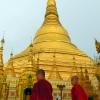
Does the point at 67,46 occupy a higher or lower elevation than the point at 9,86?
higher

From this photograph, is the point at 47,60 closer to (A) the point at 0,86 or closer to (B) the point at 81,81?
(B) the point at 81,81

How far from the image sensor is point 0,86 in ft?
48.3

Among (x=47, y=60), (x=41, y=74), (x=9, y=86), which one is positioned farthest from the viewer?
(x=47, y=60)

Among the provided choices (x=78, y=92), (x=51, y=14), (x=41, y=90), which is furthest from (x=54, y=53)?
(x=41, y=90)

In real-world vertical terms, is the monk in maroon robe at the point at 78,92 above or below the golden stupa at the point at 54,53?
below

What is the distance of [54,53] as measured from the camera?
25.2 meters

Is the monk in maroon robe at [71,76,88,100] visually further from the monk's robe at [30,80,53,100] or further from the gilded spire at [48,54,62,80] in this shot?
the gilded spire at [48,54,62,80]

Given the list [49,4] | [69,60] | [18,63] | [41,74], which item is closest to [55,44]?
[69,60]

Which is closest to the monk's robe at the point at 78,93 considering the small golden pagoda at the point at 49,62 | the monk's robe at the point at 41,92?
the monk's robe at the point at 41,92

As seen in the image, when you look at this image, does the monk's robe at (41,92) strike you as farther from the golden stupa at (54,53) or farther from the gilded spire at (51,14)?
the gilded spire at (51,14)

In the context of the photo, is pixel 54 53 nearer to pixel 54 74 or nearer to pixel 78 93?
pixel 54 74

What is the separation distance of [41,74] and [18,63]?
2058 cm

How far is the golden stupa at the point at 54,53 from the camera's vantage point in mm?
22891

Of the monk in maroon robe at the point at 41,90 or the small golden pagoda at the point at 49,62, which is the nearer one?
the monk in maroon robe at the point at 41,90
